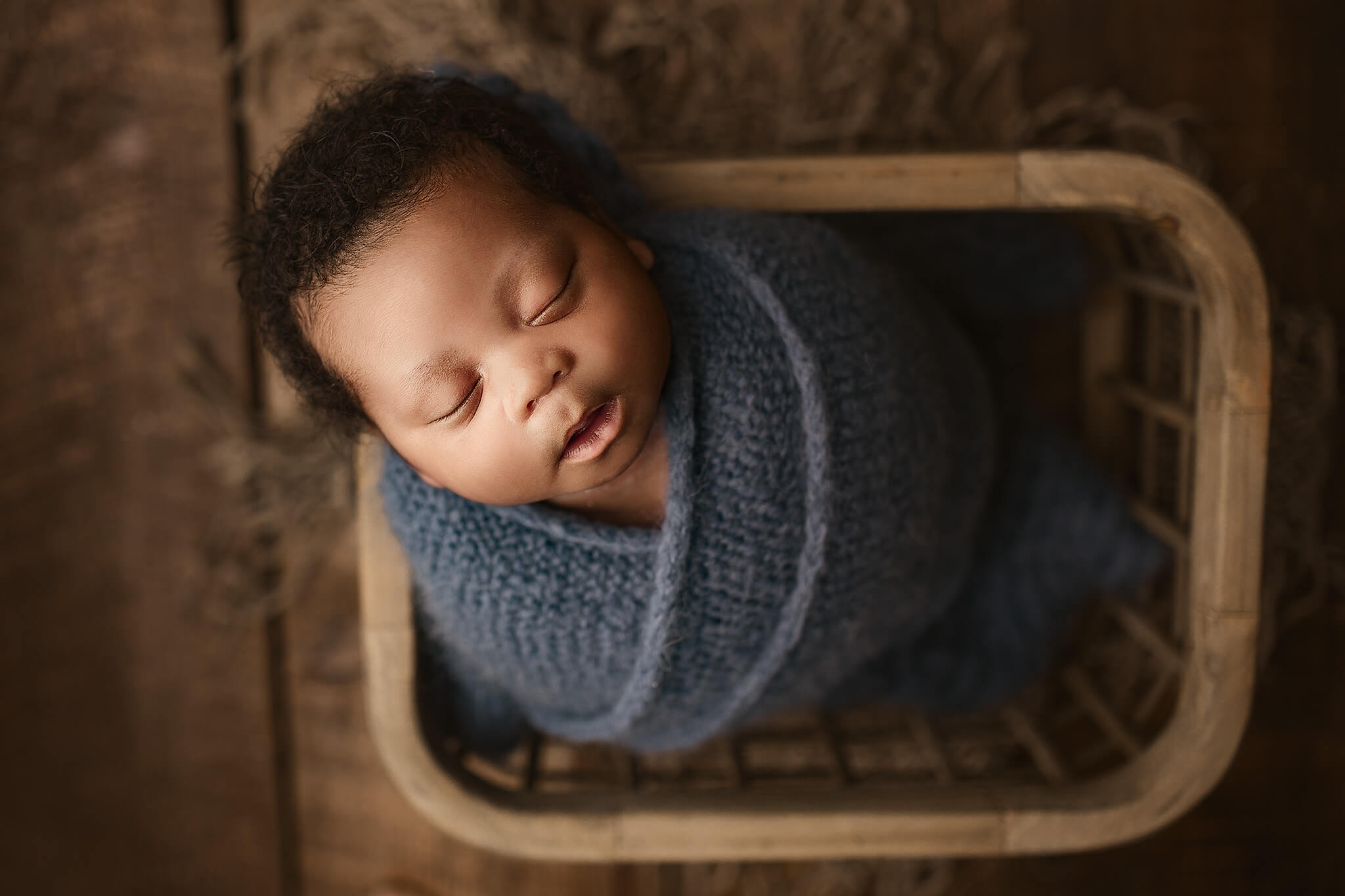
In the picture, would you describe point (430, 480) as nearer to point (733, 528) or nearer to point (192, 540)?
point (733, 528)

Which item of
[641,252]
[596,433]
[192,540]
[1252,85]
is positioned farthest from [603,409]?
[1252,85]

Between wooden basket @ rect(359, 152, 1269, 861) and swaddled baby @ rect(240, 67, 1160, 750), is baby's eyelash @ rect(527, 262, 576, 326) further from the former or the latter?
wooden basket @ rect(359, 152, 1269, 861)

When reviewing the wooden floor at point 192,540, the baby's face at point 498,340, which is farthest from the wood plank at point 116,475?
the baby's face at point 498,340

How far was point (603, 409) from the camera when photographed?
585mm

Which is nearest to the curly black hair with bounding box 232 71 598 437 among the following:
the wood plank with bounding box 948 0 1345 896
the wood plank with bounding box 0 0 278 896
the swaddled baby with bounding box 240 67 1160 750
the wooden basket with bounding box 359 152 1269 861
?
the swaddled baby with bounding box 240 67 1160 750

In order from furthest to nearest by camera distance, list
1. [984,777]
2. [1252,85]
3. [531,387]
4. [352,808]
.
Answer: [352,808] → [1252,85] → [984,777] → [531,387]

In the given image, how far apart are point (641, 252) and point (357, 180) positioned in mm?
186

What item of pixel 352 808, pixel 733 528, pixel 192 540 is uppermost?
pixel 733 528

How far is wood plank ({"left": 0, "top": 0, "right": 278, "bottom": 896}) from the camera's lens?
1.01 m

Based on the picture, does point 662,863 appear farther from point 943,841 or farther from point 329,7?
point 329,7

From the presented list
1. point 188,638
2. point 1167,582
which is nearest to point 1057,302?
point 1167,582

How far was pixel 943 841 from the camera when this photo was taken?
0.72m

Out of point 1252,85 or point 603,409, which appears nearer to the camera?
point 603,409

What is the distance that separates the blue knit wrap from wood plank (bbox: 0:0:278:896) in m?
0.49
